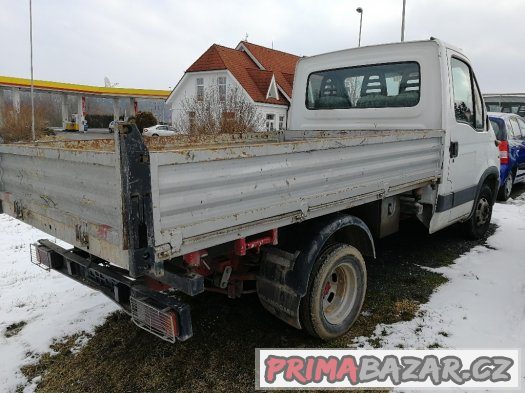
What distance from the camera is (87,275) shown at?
3068 millimetres

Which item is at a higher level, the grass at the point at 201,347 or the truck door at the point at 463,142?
the truck door at the point at 463,142

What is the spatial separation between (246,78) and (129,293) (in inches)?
1044

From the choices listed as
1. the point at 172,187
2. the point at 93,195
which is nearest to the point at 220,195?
the point at 172,187

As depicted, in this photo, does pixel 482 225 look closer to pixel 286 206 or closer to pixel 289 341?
pixel 289 341


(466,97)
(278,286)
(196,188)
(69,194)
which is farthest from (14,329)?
(466,97)

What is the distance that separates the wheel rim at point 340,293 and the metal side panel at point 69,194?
6.23 ft

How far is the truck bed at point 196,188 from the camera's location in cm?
214

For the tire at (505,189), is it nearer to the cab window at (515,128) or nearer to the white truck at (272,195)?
the cab window at (515,128)

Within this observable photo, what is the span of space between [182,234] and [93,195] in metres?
0.62

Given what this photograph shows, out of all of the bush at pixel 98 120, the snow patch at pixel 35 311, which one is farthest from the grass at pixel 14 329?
the bush at pixel 98 120

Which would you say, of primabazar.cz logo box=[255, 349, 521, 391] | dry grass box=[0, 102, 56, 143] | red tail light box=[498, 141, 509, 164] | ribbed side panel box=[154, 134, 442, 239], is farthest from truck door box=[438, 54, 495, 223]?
dry grass box=[0, 102, 56, 143]

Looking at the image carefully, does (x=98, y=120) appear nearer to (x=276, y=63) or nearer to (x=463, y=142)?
(x=276, y=63)

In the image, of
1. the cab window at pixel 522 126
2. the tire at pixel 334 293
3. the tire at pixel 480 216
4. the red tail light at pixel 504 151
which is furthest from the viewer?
the cab window at pixel 522 126

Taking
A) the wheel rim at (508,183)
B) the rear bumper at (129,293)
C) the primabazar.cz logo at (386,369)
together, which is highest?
the wheel rim at (508,183)
